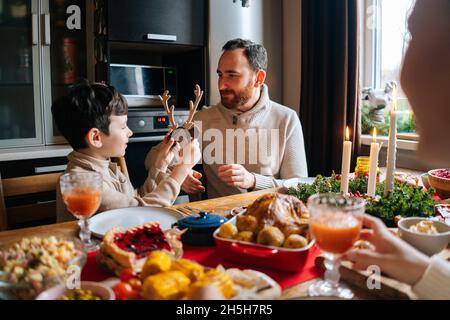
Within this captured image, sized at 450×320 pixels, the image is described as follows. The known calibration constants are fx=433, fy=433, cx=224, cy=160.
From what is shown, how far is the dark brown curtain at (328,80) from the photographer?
9.40ft

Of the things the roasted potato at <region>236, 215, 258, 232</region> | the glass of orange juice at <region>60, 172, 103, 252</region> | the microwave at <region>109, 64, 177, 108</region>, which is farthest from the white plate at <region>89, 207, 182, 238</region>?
the microwave at <region>109, 64, 177, 108</region>

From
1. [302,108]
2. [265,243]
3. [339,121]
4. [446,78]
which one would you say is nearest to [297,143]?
[339,121]

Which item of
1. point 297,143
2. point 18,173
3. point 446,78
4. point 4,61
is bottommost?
point 18,173

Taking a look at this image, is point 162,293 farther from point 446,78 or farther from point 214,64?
point 214,64

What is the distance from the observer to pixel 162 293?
0.71 meters

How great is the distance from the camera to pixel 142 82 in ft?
9.82

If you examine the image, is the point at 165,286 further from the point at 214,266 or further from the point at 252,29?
the point at 252,29

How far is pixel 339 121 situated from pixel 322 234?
86.7 inches

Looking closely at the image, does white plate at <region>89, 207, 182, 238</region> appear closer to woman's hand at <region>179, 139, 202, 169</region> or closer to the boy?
the boy

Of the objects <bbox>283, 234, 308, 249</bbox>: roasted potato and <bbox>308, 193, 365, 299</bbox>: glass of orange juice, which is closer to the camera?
<bbox>308, 193, 365, 299</bbox>: glass of orange juice

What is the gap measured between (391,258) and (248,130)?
5.23 feet

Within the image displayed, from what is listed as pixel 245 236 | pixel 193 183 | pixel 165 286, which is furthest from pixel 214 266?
pixel 193 183

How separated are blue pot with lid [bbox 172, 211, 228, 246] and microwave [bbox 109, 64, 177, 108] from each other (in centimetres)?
192

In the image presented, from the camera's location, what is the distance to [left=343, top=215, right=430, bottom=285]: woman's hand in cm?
86
